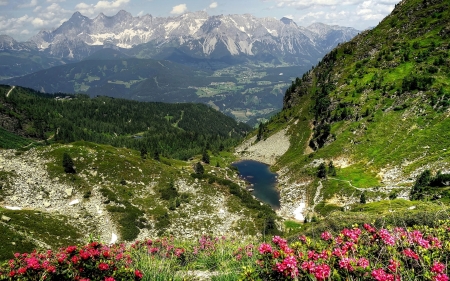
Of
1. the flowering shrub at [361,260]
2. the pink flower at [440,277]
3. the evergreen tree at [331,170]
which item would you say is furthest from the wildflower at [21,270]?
the evergreen tree at [331,170]

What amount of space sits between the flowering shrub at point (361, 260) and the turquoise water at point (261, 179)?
80.3m

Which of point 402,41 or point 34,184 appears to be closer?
point 34,184

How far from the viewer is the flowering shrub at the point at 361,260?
7.46 metres

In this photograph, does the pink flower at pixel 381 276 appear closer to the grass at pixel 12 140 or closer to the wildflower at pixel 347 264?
the wildflower at pixel 347 264

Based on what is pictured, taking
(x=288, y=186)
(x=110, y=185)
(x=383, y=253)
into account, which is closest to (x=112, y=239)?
(x=110, y=185)

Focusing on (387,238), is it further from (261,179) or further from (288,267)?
(261,179)

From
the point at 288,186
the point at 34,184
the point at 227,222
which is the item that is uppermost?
the point at 34,184

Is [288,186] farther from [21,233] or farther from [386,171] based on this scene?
[21,233]

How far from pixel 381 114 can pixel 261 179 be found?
51.8 m

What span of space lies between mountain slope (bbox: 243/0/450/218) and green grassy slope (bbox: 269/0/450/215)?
0.92ft

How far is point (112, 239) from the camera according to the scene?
48500 millimetres

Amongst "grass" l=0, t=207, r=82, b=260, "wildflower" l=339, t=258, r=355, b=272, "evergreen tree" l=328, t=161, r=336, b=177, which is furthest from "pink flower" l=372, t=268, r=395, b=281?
"evergreen tree" l=328, t=161, r=336, b=177

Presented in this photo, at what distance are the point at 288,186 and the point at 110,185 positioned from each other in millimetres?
61940

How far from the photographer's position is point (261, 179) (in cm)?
11681
